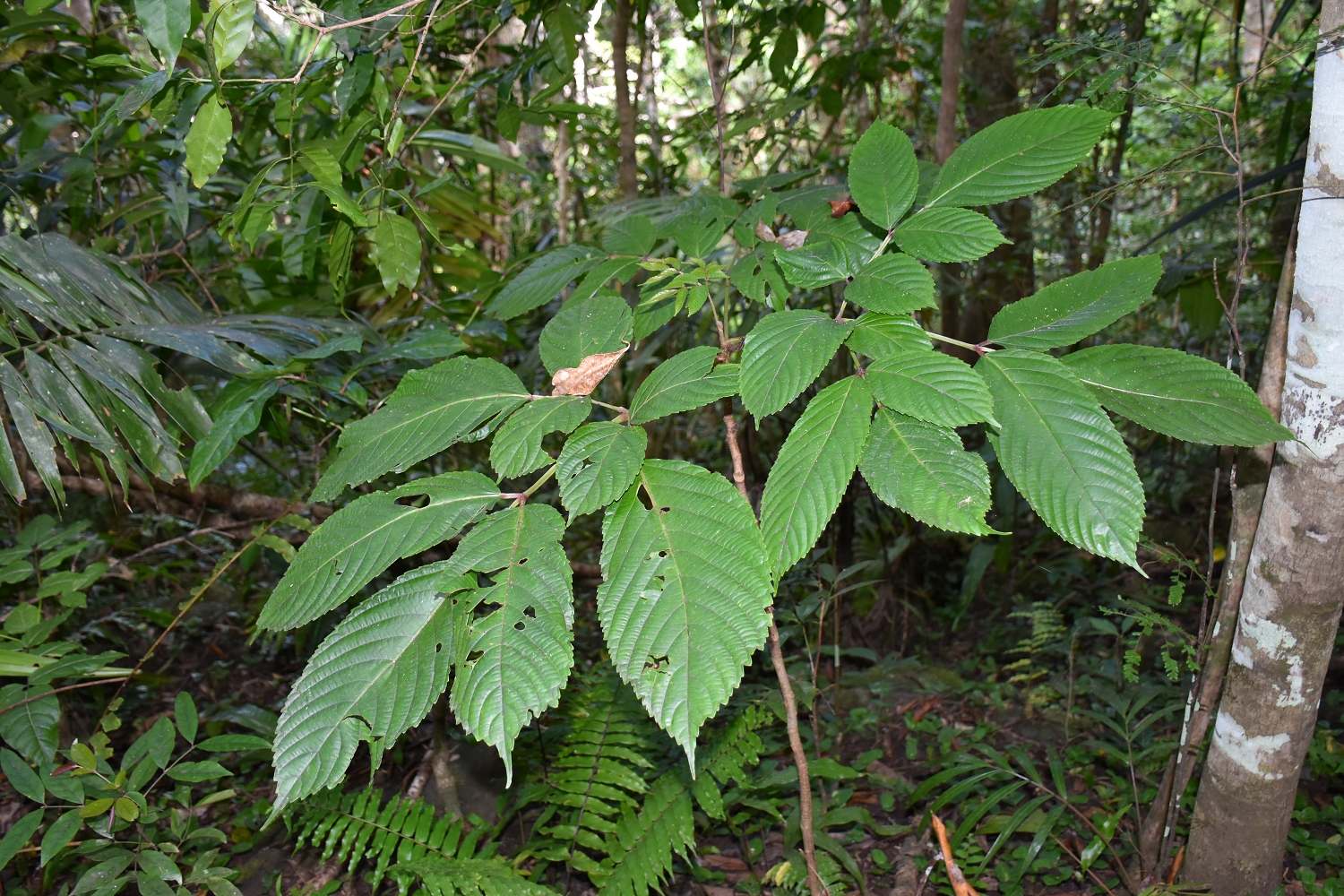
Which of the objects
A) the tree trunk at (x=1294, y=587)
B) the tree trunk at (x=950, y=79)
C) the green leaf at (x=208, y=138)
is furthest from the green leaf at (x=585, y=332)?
the tree trunk at (x=950, y=79)

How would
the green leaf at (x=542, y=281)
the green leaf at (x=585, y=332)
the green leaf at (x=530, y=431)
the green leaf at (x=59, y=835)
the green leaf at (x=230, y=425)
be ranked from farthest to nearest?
the green leaf at (x=59, y=835) < the green leaf at (x=230, y=425) < the green leaf at (x=542, y=281) < the green leaf at (x=585, y=332) < the green leaf at (x=530, y=431)

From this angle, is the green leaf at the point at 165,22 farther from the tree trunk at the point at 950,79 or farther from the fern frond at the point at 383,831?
the tree trunk at the point at 950,79

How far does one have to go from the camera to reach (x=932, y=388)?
75cm

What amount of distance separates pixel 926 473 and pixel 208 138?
117cm

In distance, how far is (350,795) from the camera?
206 cm

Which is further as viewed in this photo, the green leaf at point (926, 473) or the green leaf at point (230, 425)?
the green leaf at point (230, 425)

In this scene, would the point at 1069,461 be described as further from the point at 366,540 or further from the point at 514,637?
the point at 366,540

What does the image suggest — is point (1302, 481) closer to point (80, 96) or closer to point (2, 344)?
point (2, 344)

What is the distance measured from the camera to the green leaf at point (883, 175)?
93 cm

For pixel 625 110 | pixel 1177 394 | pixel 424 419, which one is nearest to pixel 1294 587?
pixel 1177 394

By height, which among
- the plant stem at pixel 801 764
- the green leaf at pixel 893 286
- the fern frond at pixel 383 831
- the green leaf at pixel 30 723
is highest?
the green leaf at pixel 893 286

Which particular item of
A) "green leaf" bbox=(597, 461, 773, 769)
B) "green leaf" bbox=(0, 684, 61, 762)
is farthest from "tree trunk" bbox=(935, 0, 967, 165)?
"green leaf" bbox=(0, 684, 61, 762)

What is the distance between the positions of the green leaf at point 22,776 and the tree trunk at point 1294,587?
2.24m

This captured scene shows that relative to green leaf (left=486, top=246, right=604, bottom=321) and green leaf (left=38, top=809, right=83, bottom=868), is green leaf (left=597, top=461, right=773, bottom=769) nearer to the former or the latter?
green leaf (left=486, top=246, right=604, bottom=321)
